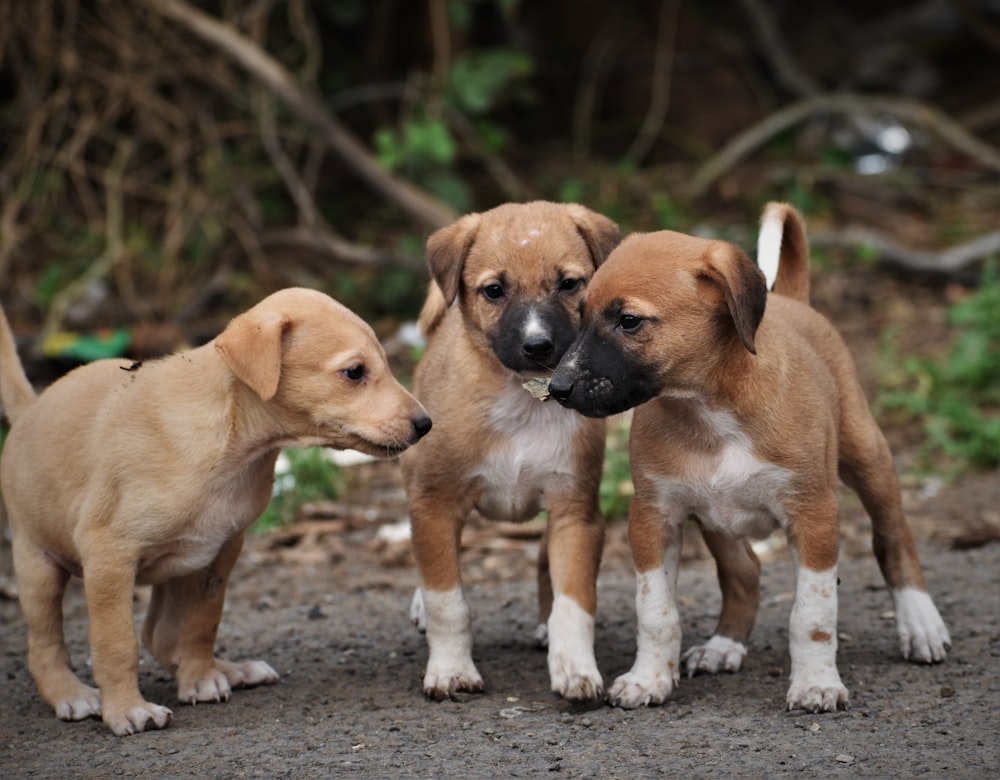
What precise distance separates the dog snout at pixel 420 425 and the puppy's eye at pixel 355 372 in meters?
0.25

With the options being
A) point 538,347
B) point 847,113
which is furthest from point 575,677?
point 847,113

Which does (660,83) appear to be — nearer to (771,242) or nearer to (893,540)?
(771,242)

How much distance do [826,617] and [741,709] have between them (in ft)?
1.42

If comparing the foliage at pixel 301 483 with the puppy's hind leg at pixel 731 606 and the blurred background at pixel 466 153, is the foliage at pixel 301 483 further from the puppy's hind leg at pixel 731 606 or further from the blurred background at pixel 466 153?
the puppy's hind leg at pixel 731 606

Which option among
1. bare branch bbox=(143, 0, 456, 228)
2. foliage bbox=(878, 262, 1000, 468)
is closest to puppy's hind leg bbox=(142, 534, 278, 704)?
Result: foliage bbox=(878, 262, 1000, 468)

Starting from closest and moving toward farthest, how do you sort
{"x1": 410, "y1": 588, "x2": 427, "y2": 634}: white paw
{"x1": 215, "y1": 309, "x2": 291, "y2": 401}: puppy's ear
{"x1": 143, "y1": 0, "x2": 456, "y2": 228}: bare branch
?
1. {"x1": 215, "y1": 309, "x2": 291, "y2": 401}: puppy's ear
2. {"x1": 410, "y1": 588, "x2": 427, "y2": 634}: white paw
3. {"x1": 143, "y1": 0, "x2": 456, "y2": 228}: bare branch

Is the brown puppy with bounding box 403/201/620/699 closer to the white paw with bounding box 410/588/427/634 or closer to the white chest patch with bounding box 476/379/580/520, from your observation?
the white chest patch with bounding box 476/379/580/520

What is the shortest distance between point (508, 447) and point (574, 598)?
0.60 m

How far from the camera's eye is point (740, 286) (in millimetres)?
4434

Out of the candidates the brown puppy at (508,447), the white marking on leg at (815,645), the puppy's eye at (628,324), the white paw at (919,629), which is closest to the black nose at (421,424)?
the brown puppy at (508,447)

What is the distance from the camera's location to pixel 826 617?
4.70 metres

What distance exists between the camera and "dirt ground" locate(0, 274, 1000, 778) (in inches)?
168

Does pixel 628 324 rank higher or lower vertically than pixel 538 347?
higher

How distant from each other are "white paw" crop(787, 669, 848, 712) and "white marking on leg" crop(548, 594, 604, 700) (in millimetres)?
669
